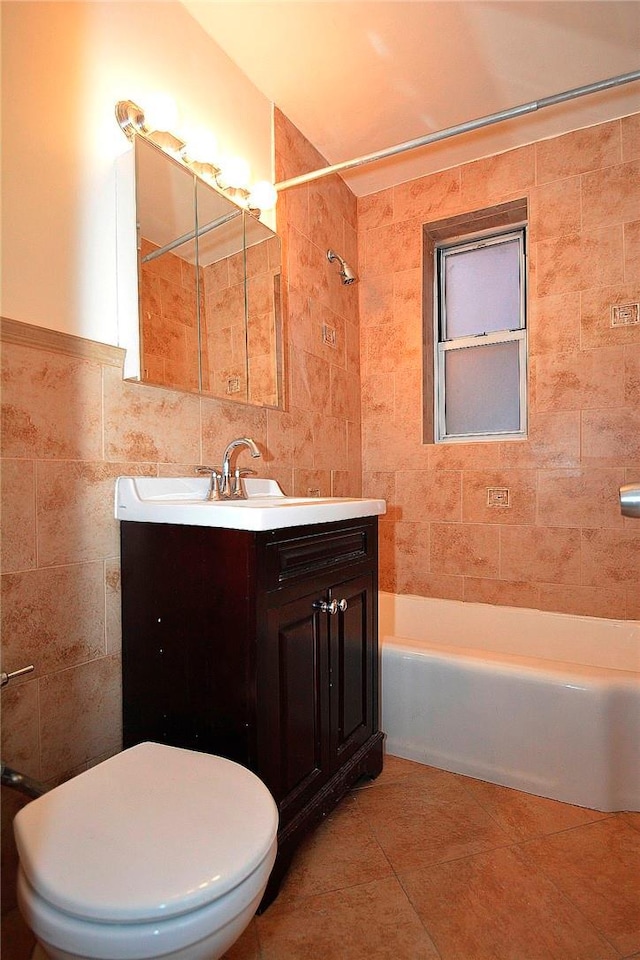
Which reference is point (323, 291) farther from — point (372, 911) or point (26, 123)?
point (372, 911)

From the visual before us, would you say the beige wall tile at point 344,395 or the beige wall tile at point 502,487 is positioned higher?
the beige wall tile at point 344,395

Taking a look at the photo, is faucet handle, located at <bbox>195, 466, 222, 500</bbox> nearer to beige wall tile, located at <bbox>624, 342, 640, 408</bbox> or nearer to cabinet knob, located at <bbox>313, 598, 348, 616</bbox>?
cabinet knob, located at <bbox>313, 598, 348, 616</bbox>

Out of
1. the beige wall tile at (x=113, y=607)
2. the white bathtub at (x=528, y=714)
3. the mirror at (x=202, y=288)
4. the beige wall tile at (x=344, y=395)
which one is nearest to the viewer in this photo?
the beige wall tile at (x=113, y=607)

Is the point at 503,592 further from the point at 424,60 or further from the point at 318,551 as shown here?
the point at 424,60

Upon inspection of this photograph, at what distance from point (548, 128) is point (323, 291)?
1.19 meters

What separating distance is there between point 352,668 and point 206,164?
5.52 ft

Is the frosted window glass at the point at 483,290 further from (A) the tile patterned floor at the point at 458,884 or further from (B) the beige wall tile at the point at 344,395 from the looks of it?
(A) the tile patterned floor at the point at 458,884

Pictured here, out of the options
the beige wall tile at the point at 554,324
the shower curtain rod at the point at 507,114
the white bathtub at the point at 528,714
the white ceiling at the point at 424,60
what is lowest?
the white bathtub at the point at 528,714

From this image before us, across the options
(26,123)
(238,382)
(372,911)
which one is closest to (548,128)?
(238,382)

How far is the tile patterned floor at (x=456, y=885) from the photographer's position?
44.3 inches

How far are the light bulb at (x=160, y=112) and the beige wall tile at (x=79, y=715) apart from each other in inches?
58.8

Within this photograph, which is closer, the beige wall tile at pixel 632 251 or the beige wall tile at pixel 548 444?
the beige wall tile at pixel 632 251

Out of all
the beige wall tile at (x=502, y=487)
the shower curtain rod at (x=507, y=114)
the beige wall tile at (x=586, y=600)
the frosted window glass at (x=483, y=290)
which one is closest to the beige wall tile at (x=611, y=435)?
the beige wall tile at (x=502, y=487)

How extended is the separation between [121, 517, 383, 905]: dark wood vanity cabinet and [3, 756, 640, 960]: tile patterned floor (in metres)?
0.11
